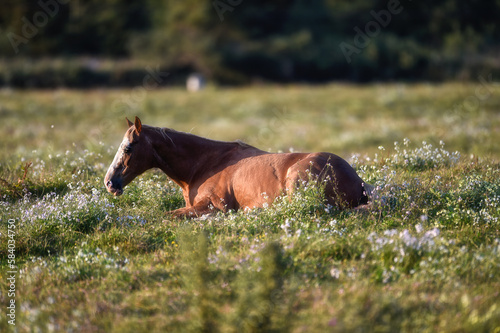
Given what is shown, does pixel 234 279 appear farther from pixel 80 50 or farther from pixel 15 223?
pixel 80 50

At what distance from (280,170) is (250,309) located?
357 cm

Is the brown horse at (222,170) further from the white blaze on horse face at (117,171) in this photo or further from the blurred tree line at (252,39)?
the blurred tree line at (252,39)

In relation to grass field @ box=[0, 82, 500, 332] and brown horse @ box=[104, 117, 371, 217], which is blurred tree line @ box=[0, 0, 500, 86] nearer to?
brown horse @ box=[104, 117, 371, 217]

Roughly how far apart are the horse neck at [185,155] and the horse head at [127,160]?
0.33 meters

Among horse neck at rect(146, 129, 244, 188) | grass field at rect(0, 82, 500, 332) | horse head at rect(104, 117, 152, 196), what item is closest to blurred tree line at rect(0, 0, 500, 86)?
horse neck at rect(146, 129, 244, 188)

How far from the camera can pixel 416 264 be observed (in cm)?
561

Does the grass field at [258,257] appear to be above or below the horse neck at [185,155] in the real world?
below

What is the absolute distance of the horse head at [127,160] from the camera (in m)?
7.83

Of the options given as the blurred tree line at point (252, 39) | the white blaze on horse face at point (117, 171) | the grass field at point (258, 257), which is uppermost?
the blurred tree line at point (252, 39)

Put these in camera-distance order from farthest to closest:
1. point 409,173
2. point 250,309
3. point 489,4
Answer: point 489,4 → point 409,173 → point 250,309

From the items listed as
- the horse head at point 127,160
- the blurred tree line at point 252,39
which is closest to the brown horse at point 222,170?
the horse head at point 127,160

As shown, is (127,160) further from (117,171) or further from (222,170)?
(222,170)

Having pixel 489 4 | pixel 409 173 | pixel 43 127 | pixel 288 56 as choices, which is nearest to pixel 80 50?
pixel 288 56

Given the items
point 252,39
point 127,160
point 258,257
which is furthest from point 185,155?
point 252,39
